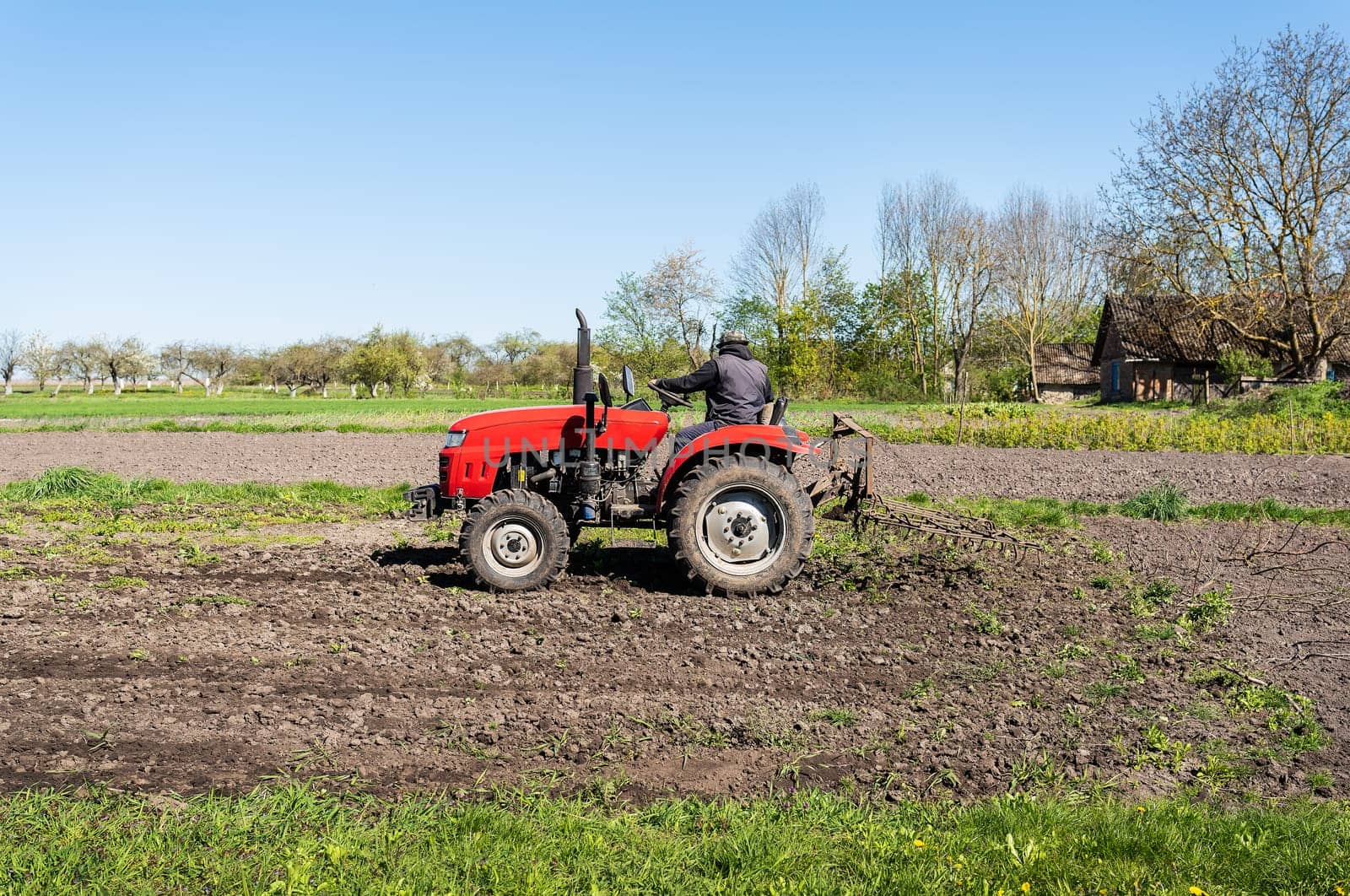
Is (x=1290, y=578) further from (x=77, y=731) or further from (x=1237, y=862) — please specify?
(x=77, y=731)

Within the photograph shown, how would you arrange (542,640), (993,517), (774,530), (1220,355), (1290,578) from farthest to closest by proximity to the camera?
(1220,355)
(993,517)
(1290,578)
(774,530)
(542,640)

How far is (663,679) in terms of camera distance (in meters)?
5.27

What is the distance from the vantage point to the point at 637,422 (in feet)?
24.0

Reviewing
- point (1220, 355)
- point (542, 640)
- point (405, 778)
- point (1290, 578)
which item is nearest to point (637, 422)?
point (542, 640)

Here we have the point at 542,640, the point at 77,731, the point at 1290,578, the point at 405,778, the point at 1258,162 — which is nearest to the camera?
the point at 405,778

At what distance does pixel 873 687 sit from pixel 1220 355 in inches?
1622

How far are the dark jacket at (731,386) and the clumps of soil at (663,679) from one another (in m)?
1.30

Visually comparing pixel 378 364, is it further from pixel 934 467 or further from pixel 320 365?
pixel 934 467

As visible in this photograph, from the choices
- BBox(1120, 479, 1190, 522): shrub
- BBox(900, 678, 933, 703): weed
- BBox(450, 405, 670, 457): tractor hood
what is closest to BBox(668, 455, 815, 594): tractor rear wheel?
BBox(450, 405, 670, 457): tractor hood

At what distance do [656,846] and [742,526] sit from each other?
152 inches

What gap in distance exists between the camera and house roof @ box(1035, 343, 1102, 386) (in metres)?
55.2

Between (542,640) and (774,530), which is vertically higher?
(774,530)

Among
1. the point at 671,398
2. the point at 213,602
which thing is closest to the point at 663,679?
the point at 671,398

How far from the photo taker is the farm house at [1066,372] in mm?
54406
